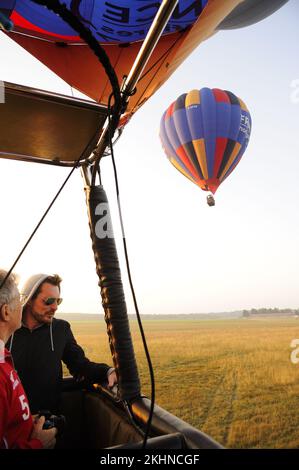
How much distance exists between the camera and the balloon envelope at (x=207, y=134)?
12.6 meters

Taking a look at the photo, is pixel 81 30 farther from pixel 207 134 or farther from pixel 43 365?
pixel 207 134

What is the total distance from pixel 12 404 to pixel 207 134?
39.9ft

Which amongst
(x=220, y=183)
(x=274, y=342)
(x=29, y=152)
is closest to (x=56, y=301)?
(x=29, y=152)

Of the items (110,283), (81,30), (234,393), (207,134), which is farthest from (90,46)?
(234,393)

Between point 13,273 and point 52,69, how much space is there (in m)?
3.90

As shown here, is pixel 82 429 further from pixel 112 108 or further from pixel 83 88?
pixel 83 88

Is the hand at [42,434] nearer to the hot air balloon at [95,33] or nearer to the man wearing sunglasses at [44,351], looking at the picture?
the man wearing sunglasses at [44,351]

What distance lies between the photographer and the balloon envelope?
497 inches

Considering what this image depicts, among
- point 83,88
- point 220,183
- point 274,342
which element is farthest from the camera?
point 274,342

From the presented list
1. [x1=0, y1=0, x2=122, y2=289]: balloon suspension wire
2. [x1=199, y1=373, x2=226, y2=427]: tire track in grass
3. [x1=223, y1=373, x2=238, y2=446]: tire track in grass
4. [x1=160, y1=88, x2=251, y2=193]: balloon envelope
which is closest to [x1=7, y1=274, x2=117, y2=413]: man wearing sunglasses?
[x1=0, y1=0, x2=122, y2=289]: balloon suspension wire

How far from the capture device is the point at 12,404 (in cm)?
139

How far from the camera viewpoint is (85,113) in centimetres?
170
